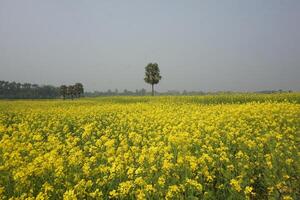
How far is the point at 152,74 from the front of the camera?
67812 millimetres

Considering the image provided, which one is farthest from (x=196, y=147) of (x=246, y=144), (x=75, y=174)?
(x=75, y=174)

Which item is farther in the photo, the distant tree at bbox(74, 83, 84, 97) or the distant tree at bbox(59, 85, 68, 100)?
the distant tree at bbox(74, 83, 84, 97)

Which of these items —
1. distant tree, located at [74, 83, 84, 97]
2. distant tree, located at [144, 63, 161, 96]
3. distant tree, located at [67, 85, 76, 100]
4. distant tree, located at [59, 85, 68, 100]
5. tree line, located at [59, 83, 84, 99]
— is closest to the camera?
distant tree, located at [144, 63, 161, 96]

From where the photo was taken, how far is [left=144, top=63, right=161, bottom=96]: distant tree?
67.5 m

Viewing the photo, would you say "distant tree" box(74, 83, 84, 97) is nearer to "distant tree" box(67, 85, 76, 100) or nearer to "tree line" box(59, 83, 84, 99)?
"tree line" box(59, 83, 84, 99)

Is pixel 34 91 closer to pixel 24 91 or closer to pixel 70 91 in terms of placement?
pixel 24 91

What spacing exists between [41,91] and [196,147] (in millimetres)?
123415

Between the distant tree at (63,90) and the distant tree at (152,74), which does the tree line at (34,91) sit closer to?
the distant tree at (63,90)

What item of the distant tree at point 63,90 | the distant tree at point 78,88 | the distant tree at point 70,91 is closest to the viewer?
the distant tree at point 63,90

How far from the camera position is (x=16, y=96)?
351 feet

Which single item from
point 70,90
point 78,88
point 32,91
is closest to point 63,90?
point 70,90

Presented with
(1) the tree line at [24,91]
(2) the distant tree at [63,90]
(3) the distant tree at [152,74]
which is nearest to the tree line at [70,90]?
(2) the distant tree at [63,90]

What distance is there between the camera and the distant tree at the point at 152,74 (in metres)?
67.5

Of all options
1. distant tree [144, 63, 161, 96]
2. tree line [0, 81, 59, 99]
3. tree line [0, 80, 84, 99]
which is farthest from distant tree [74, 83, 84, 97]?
distant tree [144, 63, 161, 96]
